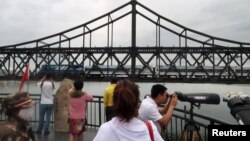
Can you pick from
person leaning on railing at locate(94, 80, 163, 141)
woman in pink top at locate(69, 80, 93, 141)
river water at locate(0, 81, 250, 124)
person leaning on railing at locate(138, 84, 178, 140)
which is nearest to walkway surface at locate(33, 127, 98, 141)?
woman in pink top at locate(69, 80, 93, 141)

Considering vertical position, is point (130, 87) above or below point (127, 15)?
below

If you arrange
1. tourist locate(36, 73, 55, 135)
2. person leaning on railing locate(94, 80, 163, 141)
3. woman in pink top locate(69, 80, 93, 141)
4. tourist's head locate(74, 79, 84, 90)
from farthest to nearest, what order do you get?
tourist locate(36, 73, 55, 135) → woman in pink top locate(69, 80, 93, 141) → tourist's head locate(74, 79, 84, 90) → person leaning on railing locate(94, 80, 163, 141)

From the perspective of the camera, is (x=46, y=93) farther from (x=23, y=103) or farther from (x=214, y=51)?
(x=214, y=51)

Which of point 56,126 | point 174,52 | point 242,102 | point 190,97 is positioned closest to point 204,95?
point 190,97

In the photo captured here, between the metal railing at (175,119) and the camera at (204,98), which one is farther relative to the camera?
the metal railing at (175,119)

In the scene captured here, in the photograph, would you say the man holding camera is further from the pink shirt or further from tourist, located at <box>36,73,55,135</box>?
tourist, located at <box>36,73,55,135</box>

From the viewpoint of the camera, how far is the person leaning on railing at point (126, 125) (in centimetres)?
333

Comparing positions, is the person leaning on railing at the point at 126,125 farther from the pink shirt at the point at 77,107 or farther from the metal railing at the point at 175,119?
the pink shirt at the point at 77,107

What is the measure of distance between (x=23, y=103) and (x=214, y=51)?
47312 mm

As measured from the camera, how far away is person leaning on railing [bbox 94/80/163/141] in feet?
10.9

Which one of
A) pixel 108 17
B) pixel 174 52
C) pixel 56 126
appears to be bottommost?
pixel 56 126

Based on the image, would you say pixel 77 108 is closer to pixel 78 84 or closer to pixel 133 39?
pixel 78 84

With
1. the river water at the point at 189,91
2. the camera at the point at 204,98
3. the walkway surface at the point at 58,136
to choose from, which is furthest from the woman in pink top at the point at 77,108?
the river water at the point at 189,91

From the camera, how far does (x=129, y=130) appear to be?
3.34 m
